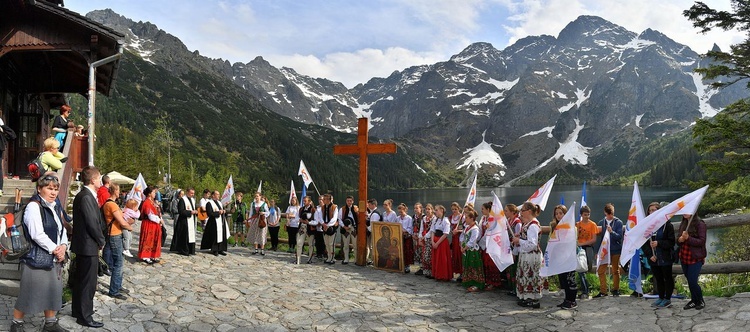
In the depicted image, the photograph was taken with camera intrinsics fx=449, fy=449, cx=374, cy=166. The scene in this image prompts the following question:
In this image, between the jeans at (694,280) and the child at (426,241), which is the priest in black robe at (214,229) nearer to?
the child at (426,241)

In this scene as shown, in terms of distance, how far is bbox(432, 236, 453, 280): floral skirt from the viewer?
436 inches

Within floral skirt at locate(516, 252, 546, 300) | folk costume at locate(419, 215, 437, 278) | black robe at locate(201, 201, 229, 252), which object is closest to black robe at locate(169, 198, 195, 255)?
black robe at locate(201, 201, 229, 252)

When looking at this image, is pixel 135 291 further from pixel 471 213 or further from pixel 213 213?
pixel 471 213

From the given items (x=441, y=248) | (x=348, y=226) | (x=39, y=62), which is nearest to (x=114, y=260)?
(x=348, y=226)

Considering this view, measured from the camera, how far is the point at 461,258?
1095 cm

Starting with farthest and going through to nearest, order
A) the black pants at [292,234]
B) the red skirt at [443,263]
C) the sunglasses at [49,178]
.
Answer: the black pants at [292,234] → the red skirt at [443,263] → the sunglasses at [49,178]

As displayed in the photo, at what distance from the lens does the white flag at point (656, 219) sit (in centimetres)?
708

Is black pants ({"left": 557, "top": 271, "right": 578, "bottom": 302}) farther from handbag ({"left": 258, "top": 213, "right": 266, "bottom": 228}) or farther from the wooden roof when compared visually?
the wooden roof

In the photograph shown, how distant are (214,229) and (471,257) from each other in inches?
303

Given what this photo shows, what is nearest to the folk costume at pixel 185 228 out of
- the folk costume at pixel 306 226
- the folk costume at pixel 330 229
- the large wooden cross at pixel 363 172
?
the folk costume at pixel 306 226

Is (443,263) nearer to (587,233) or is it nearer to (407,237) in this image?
(407,237)

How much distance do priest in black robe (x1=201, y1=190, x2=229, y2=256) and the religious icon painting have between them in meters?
4.65

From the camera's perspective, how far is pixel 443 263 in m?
11.1

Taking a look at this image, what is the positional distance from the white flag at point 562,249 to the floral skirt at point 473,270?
1612 mm
